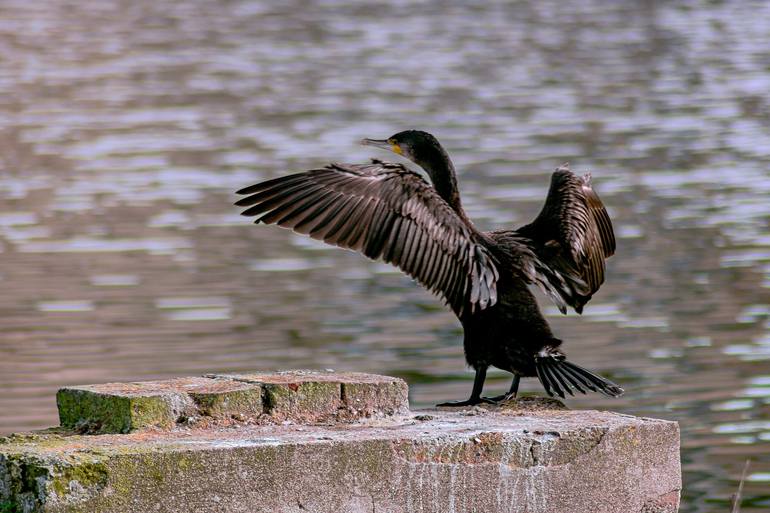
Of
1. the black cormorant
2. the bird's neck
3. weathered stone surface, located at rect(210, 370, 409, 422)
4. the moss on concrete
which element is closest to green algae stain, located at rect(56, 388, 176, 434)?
the moss on concrete

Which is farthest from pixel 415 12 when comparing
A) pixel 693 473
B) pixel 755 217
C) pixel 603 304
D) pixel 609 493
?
pixel 609 493

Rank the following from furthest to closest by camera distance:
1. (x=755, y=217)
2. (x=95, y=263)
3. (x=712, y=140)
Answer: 1. (x=712, y=140)
2. (x=755, y=217)
3. (x=95, y=263)

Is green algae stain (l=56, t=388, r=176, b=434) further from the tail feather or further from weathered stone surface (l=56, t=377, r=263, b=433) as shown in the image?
the tail feather

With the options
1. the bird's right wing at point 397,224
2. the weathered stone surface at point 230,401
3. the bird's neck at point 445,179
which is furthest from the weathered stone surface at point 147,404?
the bird's neck at point 445,179

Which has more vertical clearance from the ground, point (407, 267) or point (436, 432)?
point (407, 267)

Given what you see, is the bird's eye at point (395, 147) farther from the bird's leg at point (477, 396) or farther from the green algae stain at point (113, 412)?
the green algae stain at point (113, 412)

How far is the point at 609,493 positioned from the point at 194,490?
1343mm

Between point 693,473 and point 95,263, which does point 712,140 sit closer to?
point 95,263

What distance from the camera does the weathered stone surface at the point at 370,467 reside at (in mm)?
4082

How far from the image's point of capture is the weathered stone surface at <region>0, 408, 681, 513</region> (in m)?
4.08

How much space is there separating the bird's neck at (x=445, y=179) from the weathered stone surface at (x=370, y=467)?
118cm

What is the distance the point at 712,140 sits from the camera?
17984 millimetres

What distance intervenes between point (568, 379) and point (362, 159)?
406 inches

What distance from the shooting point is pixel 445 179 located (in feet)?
19.8
